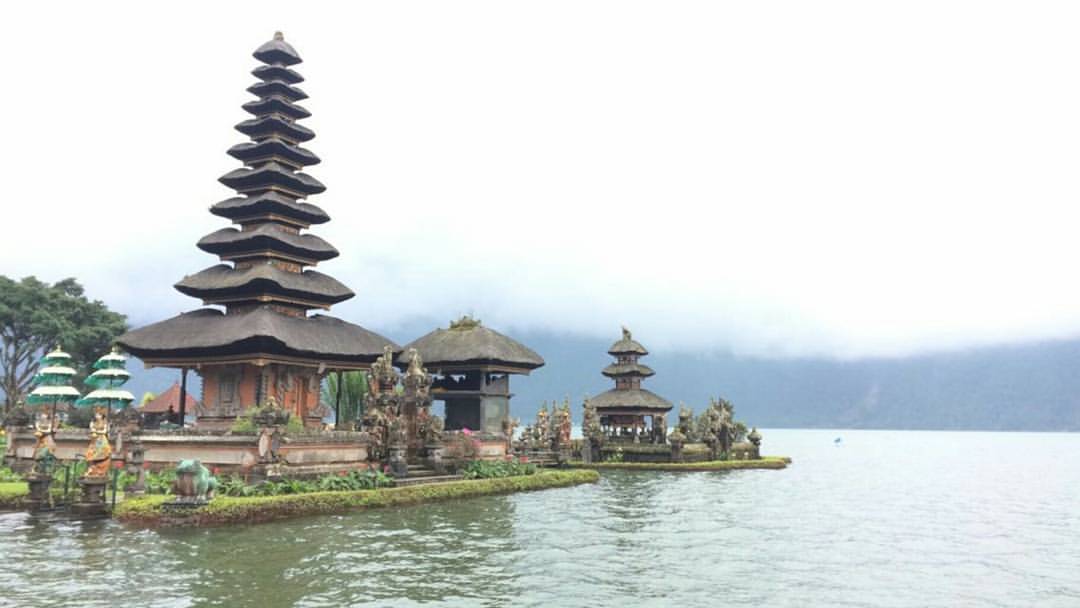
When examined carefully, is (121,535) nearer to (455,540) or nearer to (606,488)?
→ (455,540)

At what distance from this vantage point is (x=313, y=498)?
2952cm

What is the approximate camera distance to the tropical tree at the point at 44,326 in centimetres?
6438

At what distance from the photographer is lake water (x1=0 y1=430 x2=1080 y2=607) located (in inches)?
693

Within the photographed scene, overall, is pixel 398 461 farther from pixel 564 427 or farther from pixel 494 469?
pixel 564 427

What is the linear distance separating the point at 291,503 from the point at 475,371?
23127 mm

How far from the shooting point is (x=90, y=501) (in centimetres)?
2659

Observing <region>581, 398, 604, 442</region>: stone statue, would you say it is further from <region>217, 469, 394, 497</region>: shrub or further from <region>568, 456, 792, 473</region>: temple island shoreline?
<region>217, 469, 394, 497</region>: shrub

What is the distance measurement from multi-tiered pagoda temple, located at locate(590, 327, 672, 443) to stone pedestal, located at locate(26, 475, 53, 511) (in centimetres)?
4739

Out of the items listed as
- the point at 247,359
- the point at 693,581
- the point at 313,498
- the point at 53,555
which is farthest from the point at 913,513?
the point at 53,555

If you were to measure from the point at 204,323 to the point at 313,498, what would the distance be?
49.8 ft

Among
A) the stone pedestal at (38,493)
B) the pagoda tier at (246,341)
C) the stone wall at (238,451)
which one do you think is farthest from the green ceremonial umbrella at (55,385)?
the stone pedestal at (38,493)

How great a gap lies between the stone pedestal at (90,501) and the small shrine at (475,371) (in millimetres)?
23229

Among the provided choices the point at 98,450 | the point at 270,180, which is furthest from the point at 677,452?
the point at 98,450

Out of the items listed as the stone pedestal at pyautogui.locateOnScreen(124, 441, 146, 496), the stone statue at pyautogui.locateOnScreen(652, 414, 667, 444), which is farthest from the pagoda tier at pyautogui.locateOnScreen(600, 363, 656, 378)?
the stone pedestal at pyautogui.locateOnScreen(124, 441, 146, 496)
